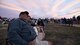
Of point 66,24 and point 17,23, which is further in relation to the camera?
point 66,24

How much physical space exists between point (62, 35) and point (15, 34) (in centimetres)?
562

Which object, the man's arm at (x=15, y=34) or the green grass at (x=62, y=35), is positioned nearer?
the man's arm at (x=15, y=34)

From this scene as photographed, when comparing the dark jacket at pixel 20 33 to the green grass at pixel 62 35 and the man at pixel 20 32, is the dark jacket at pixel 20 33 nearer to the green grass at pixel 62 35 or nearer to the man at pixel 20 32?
the man at pixel 20 32

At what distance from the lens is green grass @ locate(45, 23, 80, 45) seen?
7050mm

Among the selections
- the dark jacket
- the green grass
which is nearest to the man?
the dark jacket

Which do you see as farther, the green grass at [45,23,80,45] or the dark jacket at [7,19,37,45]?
the green grass at [45,23,80,45]

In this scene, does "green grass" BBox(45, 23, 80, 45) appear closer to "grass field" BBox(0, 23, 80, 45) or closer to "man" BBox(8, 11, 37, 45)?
"grass field" BBox(0, 23, 80, 45)

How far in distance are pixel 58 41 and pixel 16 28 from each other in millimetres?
4581

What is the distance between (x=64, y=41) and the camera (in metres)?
7.20

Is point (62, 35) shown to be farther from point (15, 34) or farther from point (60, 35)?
point (15, 34)

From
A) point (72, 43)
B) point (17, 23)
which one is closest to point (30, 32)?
point (17, 23)

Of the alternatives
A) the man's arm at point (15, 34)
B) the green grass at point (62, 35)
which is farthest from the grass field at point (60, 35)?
the man's arm at point (15, 34)

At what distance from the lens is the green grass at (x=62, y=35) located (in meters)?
7.05

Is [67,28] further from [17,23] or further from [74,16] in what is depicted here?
[17,23]
